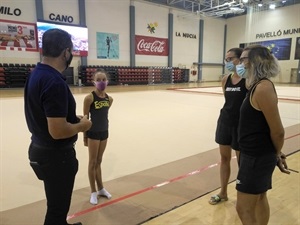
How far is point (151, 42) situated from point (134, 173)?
1811 centimetres

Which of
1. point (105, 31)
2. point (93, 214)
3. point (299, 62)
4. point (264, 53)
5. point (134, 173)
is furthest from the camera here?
point (299, 62)

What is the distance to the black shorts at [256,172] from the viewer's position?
1.62 meters

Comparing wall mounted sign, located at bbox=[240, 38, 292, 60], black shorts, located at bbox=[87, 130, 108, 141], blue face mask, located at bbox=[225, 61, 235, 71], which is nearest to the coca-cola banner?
wall mounted sign, located at bbox=[240, 38, 292, 60]

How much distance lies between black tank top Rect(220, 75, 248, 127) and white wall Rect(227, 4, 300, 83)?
20.2 m

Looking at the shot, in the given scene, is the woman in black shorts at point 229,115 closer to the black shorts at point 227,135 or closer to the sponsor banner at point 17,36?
the black shorts at point 227,135

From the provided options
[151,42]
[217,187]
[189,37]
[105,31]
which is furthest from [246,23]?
[217,187]

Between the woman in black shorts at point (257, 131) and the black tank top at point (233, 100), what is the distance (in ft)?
1.91

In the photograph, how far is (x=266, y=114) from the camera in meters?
1.51

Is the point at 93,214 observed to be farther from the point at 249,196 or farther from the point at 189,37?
the point at 189,37

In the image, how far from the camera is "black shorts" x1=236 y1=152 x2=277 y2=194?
5.31ft

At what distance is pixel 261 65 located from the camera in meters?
1.60

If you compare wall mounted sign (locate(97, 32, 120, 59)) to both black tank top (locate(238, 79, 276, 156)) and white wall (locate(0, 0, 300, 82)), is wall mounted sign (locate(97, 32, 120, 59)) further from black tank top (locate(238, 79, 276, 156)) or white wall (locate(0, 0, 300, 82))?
black tank top (locate(238, 79, 276, 156))

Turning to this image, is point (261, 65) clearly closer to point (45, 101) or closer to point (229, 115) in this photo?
point (229, 115)

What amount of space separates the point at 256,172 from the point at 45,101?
1.42m
